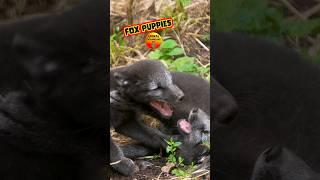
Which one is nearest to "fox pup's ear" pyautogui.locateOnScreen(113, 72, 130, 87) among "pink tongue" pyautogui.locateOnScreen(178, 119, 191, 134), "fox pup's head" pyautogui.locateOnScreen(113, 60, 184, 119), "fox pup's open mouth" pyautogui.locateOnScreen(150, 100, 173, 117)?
"fox pup's head" pyautogui.locateOnScreen(113, 60, 184, 119)

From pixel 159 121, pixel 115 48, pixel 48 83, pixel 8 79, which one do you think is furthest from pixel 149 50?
pixel 8 79

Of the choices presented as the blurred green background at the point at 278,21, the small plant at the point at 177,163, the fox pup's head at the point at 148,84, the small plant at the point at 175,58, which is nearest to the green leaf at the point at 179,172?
the small plant at the point at 177,163

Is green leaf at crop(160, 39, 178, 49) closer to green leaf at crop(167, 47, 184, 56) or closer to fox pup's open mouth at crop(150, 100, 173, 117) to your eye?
green leaf at crop(167, 47, 184, 56)

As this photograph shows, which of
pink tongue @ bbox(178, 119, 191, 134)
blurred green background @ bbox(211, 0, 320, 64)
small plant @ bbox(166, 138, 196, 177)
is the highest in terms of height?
blurred green background @ bbox(211, 0, 320, 64)

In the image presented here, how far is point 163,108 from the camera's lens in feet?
8.50

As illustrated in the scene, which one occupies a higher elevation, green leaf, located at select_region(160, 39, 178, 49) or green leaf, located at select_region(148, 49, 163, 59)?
green leaf, located at select_region(160, 39, 178, 49)

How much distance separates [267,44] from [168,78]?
513 millimetres

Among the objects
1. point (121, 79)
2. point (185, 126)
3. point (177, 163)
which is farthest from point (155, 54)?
point (177, 163)

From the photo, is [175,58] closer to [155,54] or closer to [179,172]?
[155,54]

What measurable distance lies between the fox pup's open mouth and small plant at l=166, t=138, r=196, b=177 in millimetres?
132

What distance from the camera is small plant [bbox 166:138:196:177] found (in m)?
2.60

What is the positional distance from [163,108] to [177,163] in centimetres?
28

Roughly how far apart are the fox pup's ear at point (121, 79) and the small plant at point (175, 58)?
0.16 meters

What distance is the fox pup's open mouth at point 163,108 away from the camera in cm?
257
